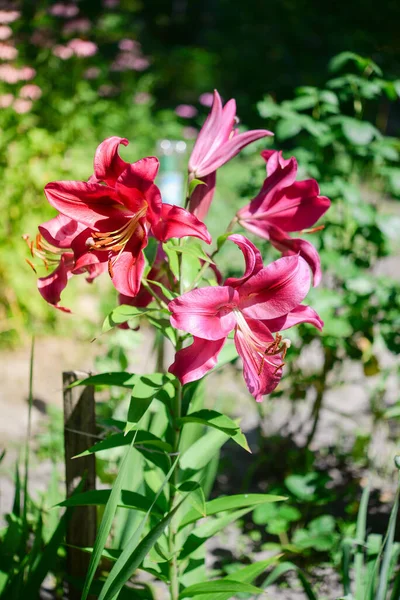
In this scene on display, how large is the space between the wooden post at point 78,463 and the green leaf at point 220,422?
0.91 ft

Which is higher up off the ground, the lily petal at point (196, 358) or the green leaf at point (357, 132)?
the green leaf at point (357, 132)

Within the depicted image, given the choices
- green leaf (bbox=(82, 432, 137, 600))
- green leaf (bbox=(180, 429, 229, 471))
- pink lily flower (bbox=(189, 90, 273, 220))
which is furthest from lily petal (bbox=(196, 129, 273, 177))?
green leaf (bbox=(180, 429, 229, 471))

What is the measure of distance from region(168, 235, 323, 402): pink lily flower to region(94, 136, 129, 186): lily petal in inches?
7.7

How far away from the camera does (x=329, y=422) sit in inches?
108

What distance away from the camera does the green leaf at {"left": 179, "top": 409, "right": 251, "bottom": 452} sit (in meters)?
0.95

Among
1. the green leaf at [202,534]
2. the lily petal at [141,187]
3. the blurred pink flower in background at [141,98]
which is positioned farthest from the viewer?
the blurred pink flower in background at [141,98]

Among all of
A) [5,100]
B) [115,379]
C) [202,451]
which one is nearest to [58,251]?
[115,379]

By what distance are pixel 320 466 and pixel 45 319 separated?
185 centimetres

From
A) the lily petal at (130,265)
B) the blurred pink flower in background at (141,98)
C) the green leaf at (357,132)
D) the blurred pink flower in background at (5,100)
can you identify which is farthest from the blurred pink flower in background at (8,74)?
the lily petal at (130,265)

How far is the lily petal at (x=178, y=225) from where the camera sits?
886 millimetres

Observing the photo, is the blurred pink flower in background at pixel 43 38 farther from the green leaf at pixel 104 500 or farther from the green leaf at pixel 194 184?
the green leaf at pixel 104 500

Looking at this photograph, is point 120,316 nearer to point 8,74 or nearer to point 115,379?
point 115,379

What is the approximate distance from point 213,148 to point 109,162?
0.24 meters

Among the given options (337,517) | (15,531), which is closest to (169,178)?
(337,517)
